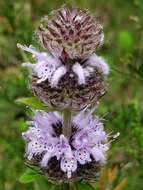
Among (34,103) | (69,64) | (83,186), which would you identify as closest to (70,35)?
(69,64)

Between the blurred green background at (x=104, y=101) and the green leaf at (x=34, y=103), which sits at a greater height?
the blurred green background at (x=104, y=101)

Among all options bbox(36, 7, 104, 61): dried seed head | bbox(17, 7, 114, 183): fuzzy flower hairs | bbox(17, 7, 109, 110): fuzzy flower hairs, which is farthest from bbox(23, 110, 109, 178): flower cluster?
bbox(36, 7, 104, 61): dried seed head

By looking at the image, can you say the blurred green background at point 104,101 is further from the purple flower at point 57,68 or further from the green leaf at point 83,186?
the purple flower at point 57,68

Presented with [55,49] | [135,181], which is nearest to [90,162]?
[55,49]

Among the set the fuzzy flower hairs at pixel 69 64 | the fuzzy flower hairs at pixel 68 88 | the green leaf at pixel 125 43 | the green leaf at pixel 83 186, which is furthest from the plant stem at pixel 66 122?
the green leaf at pixel 125 43

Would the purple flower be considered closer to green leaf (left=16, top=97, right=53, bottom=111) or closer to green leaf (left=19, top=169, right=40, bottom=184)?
green leaf (left=16, top=97, right=53, bottom=111)

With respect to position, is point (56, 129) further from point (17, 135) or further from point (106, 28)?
point (106, 28)

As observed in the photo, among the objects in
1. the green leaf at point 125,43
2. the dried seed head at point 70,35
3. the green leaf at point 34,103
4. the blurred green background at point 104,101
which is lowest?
the green leaf at point 34,103
